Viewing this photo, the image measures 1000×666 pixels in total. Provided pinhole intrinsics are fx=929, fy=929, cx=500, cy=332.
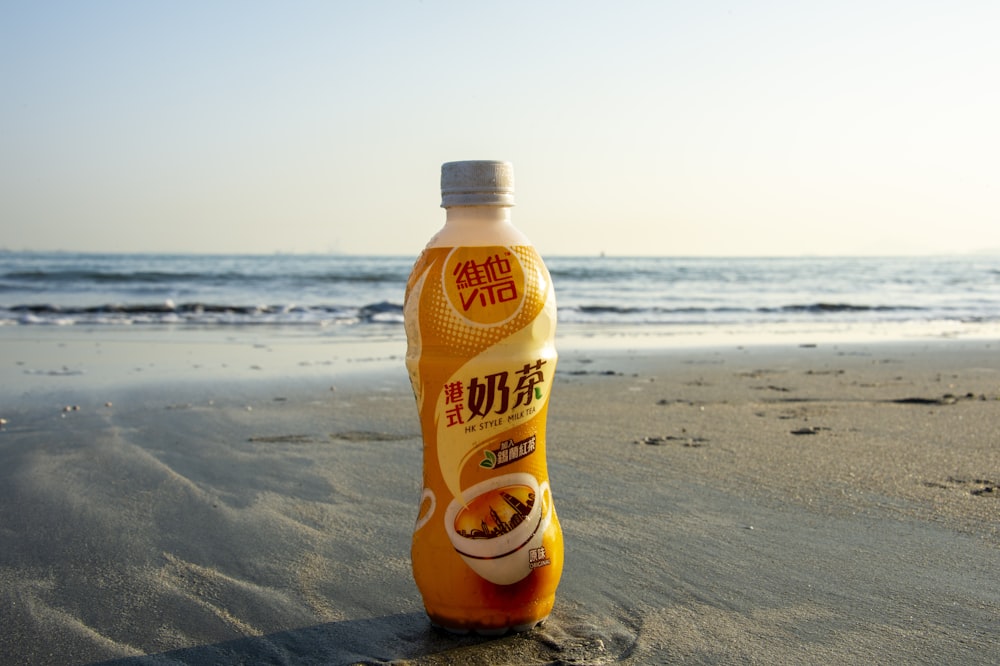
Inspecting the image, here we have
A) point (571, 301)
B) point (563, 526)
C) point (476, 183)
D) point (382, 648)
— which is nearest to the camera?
point (382, 648)

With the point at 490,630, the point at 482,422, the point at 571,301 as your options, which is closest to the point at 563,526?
the point at 490,630

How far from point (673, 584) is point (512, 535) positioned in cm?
60

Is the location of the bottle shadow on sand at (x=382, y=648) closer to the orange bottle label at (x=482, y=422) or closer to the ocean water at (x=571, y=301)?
the orange bottle label at (x=482, y=422)

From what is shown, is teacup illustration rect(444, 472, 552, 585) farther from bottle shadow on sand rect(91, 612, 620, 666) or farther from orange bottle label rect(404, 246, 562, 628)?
bottle shadow on sand rect(91, 612, 620, 666)

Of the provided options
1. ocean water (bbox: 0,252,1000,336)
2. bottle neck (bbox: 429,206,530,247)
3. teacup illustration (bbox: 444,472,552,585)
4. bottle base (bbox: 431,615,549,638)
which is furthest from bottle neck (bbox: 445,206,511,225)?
ocean water (bbox: 0,252,1000,336)

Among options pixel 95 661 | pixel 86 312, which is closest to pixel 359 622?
pixel 95 661

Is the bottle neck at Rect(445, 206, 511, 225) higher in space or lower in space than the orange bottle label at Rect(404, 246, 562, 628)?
higher

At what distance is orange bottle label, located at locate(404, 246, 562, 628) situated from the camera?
236 centimetres

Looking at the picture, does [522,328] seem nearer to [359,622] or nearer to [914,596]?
[359,622]

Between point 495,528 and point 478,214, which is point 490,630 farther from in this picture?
point 478,214

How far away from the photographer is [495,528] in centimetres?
239

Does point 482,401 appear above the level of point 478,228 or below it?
below

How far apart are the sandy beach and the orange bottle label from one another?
14 centimetres

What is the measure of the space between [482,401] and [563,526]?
3.63 ft
